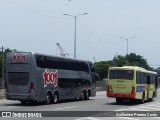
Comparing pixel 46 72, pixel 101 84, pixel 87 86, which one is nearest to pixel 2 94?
pixel 87 86

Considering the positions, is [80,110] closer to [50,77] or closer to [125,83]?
[50,77]

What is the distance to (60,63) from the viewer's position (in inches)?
1357

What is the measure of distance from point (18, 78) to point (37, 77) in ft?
4.11

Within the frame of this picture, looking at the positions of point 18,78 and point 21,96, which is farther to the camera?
point 18,78

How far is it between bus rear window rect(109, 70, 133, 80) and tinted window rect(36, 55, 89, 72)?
352 centimetres

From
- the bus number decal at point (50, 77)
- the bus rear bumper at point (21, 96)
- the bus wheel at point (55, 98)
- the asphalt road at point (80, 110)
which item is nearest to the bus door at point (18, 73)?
the bus rear bumper at point (21, 96)

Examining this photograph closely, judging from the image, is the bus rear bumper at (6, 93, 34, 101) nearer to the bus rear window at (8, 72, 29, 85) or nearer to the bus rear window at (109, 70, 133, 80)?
the bus rear window at (8, 72, 29, 85)

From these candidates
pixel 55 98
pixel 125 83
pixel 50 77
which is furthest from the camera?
pixel 55 98

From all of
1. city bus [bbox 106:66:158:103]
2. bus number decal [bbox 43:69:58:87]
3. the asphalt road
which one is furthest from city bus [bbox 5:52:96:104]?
city bus [bbox 106:66:158:103]

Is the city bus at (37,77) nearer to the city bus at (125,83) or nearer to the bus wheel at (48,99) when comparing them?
the bus wheel at (48,99)

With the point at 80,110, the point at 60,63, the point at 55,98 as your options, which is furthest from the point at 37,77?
the point at 80,110

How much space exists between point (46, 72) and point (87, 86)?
9676mm

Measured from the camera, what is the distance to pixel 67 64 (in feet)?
118

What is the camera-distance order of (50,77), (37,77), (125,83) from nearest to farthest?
(37,77) < (50,77) < (125,83)
